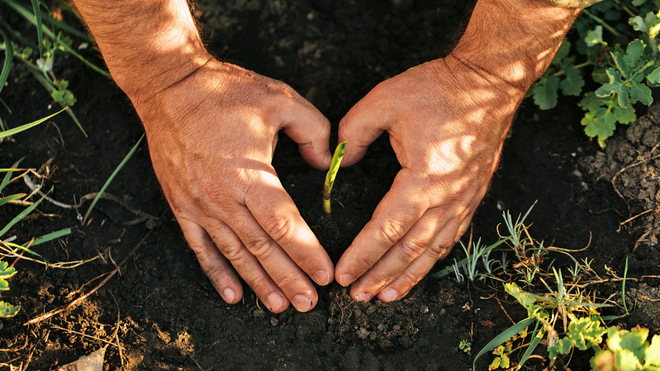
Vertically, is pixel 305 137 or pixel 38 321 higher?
pixel 305 137

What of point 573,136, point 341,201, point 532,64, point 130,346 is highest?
point 532,64

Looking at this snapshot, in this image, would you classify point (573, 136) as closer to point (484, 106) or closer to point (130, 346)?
point (484, 106)

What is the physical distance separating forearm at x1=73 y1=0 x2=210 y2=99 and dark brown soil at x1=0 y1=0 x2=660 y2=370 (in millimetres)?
344

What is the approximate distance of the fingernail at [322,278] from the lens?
66.2 inches

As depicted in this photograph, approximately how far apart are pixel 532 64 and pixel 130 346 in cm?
171

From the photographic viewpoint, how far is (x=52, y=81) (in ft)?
7.02

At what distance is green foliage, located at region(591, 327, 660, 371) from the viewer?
3.85 ft

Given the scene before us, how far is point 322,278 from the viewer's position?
1.69 m

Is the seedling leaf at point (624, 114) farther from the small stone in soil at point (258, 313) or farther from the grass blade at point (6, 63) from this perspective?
the grass blade at point (6, 63)

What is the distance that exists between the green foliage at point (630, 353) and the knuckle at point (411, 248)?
0.61 metres

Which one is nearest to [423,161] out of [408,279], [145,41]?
[408,279]

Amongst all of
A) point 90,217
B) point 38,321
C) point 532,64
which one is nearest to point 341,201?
point 532,64

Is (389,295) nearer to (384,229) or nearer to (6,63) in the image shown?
(384,229)

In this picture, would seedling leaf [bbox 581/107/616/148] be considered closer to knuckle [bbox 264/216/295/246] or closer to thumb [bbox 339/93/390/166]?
thumb [bbox 339/93/390/166]
